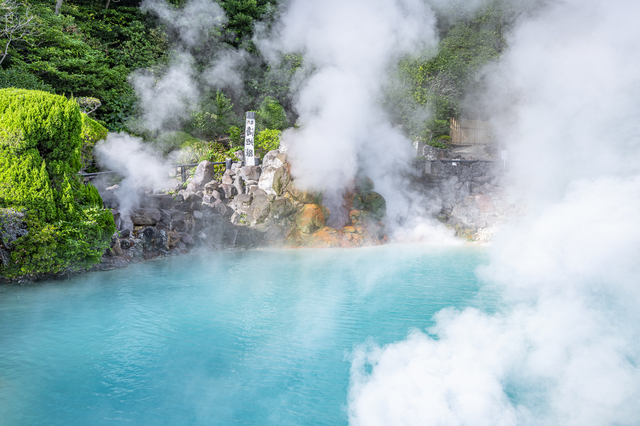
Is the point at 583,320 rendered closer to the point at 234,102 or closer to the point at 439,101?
the point at 234,102

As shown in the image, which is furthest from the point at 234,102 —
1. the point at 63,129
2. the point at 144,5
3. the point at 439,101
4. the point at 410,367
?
the point at 410,367

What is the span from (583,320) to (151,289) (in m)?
6.46

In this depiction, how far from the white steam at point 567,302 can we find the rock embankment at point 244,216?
8191 millimetres

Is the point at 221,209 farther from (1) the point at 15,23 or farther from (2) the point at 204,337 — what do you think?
(1) the point at 15,23

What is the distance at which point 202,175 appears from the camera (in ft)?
44.6

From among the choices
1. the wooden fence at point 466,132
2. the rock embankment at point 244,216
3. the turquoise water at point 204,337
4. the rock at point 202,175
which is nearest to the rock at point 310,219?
the rock embankment at point 244,216

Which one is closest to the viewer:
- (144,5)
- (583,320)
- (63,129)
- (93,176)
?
(583,320)

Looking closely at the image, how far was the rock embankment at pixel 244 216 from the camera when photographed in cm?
1059

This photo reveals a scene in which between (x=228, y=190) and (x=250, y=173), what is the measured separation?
37.2 inches

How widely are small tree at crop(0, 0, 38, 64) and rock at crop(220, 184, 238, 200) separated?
685 cm

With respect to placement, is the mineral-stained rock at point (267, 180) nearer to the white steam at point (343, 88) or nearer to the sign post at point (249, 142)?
the white steam at point (343, 88)

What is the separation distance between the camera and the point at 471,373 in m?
3.20

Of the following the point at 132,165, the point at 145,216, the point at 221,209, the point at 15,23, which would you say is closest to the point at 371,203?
the point at 221,209

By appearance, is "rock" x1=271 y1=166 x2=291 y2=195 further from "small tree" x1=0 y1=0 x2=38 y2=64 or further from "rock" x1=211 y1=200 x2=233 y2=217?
"small tree" x1=0 y1=0 x2=38 y2=64
